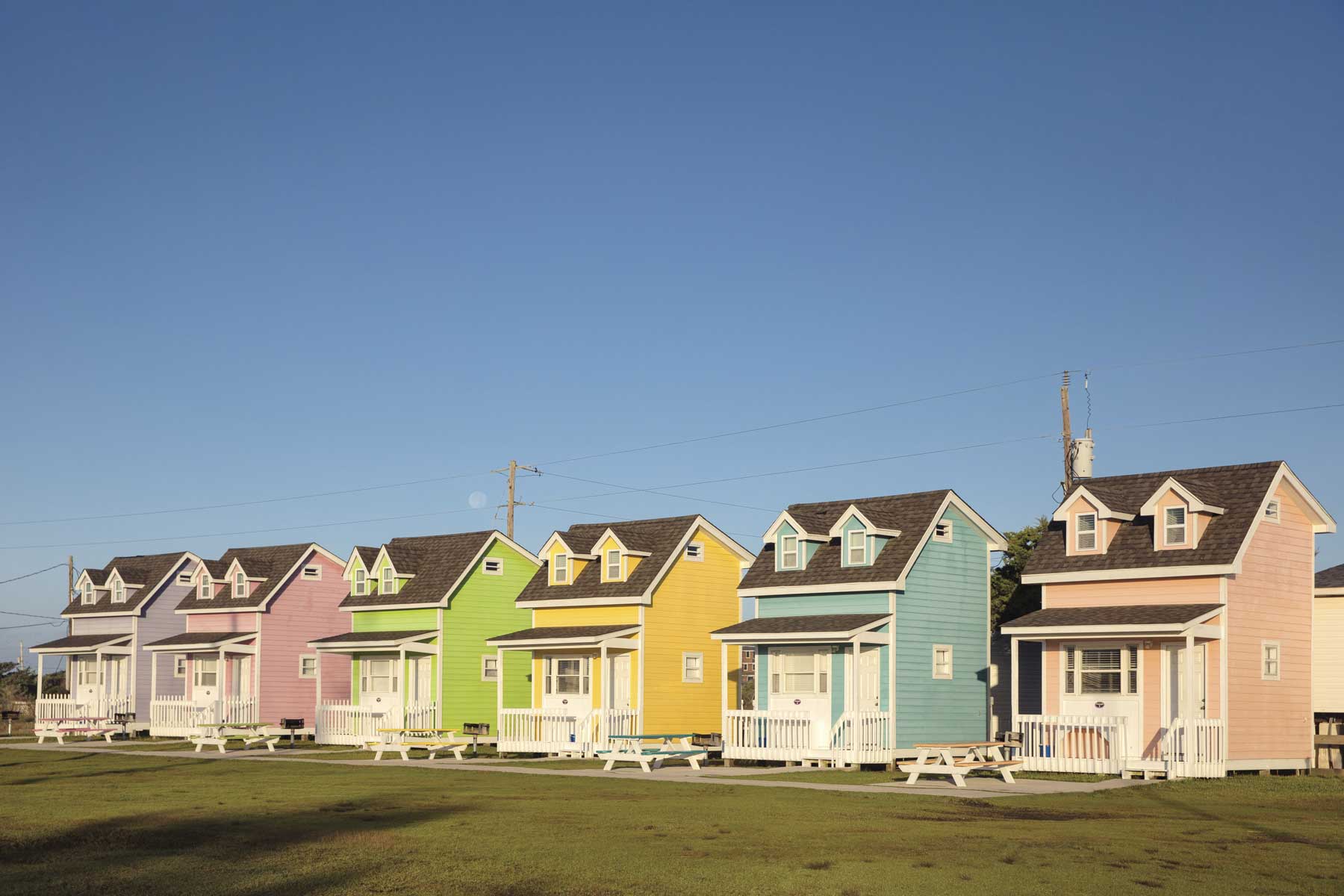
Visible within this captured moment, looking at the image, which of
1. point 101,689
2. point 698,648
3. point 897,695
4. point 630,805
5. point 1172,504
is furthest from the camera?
point 101,689

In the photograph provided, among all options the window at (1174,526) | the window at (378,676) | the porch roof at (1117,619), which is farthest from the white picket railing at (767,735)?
the window at (378,676)

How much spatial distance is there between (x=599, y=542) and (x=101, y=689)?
25923 millimetres

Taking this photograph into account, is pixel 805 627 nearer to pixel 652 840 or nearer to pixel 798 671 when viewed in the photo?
pixel 798 671

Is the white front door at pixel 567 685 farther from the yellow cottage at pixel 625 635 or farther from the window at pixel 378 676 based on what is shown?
the window at pixel 378 676

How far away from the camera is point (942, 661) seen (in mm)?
36438

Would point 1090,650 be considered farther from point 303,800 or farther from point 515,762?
point 303,800

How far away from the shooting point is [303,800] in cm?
2353

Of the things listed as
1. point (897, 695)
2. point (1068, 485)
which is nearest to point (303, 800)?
point (897, 695)

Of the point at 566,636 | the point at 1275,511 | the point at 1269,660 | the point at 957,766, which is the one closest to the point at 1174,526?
the point at 1275,511

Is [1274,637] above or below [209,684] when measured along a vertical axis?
above

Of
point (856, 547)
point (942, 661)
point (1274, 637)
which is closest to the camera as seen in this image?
point (1274, 637)

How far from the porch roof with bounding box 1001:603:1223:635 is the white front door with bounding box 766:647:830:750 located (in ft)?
18.0

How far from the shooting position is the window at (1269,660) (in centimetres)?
3153

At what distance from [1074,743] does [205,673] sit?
1351 inches
